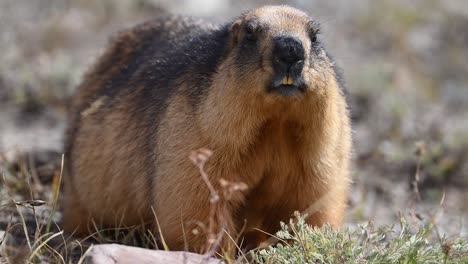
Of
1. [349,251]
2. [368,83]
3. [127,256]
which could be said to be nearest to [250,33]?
[349,251]

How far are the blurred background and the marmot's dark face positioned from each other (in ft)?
4.01

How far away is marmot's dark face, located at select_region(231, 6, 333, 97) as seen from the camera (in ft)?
16.7

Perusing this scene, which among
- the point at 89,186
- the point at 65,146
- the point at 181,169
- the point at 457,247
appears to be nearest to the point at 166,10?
the point at 65,146

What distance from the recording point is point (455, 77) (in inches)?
522

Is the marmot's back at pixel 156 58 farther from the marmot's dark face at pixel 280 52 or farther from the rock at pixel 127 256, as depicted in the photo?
the rock at pixel 127 256

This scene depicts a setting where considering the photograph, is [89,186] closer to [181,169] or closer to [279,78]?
[181,169]

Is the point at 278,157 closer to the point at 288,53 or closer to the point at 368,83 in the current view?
the point at 288,53

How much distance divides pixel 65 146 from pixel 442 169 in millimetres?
4704

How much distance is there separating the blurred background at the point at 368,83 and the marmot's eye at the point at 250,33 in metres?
1.37

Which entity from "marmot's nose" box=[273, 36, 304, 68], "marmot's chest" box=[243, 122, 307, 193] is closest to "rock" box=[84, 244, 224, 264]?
"marmot's chest" box=[243, 122, 307, 193]

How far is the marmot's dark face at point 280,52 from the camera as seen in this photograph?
16.7ft

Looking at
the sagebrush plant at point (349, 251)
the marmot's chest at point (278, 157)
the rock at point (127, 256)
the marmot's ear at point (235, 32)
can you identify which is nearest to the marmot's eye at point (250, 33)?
the marmot's ear at point (235, 32)

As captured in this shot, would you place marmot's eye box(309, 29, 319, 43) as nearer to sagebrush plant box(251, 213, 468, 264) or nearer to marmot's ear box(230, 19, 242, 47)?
marmot's ear box(230, 19, 242, 47)

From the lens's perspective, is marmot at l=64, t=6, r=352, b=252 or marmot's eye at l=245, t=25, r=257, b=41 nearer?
marmot at l=64, t=6, r=352, b=252
